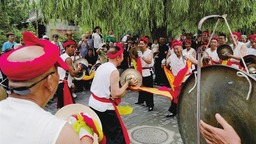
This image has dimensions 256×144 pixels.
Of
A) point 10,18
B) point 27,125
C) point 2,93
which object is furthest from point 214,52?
point 10,18

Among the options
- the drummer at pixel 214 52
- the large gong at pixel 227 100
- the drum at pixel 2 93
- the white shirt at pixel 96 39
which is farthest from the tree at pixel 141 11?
the large gong at pixel 227 100

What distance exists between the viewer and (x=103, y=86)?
3934 millimetres

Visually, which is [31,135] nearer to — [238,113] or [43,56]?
[43,56]

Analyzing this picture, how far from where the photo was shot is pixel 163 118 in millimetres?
6199

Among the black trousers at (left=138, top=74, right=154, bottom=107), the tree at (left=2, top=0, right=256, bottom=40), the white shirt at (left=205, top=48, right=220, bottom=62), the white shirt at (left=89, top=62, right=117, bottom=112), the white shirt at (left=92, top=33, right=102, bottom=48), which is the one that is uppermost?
the tree at (left=2, top=0, right=256, bottom=40)

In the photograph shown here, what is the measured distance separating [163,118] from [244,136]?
477cm

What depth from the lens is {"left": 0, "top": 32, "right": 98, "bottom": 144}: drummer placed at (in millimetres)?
1315

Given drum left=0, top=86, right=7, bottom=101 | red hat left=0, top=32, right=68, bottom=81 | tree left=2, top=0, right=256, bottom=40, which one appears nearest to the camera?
red hat left=0, top=32, right=68, bottom=81

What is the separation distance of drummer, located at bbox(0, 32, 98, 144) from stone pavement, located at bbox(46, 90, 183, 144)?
362 centimetres

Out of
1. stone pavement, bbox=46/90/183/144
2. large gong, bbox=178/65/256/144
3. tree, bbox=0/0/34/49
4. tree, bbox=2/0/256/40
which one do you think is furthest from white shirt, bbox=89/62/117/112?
tree, bbox=0/0/34/49

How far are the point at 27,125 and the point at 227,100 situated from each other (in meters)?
1.18

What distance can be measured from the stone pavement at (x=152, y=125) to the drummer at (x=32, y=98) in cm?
362

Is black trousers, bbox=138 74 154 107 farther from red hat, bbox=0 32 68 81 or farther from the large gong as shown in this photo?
red hat, bbox=0 32 68 81

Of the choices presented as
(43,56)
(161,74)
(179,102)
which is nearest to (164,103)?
(161,74)
